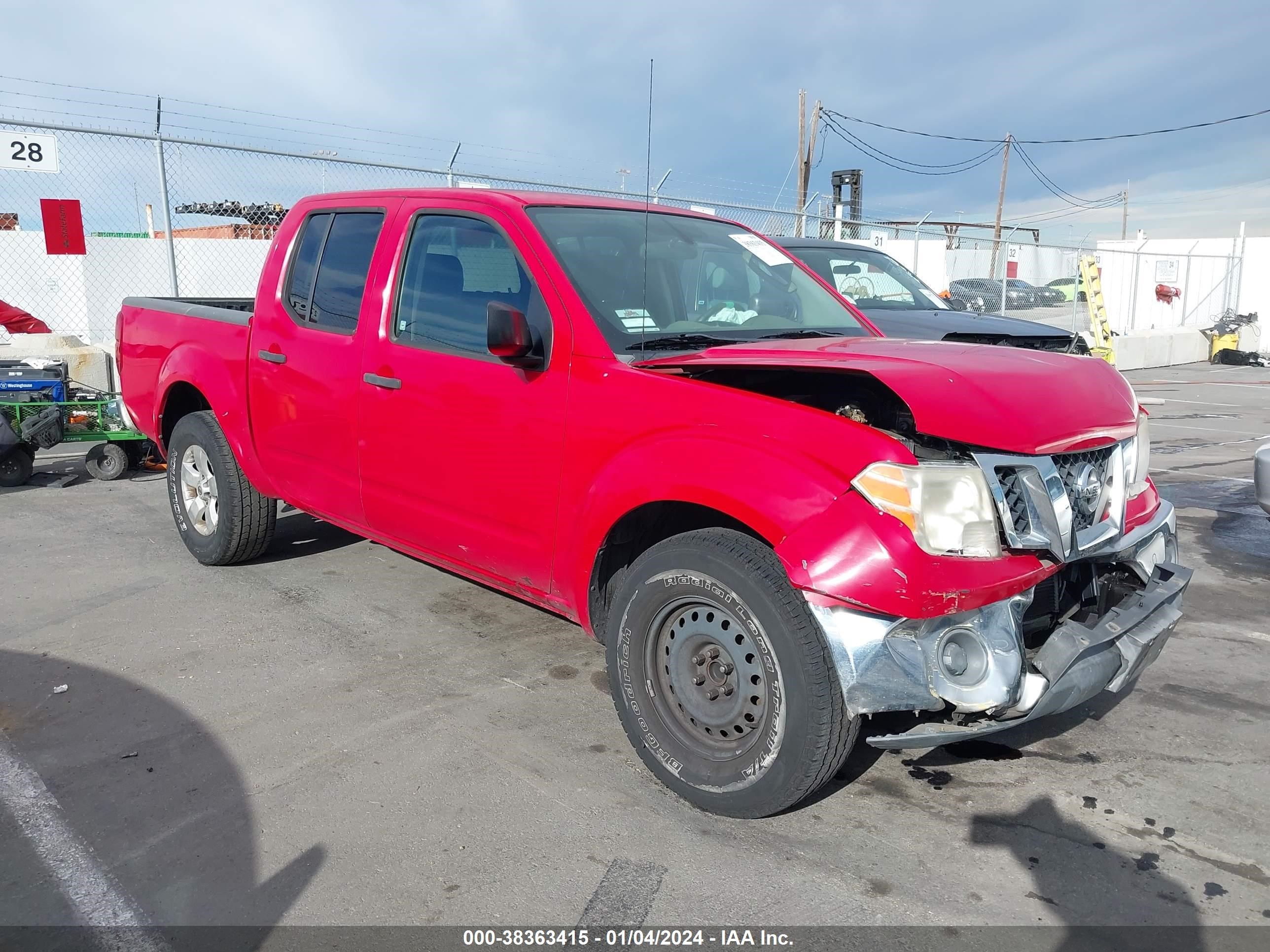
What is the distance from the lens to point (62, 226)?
9.22 m

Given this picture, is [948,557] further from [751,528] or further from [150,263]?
[150,263]

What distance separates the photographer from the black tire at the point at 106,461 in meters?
7.80

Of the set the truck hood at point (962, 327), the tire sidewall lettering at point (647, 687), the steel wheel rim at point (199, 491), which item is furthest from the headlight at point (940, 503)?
the truck hood at point (962, 327)

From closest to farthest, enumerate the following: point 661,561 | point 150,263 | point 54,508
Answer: point 661,561, point 54,508, point 150,263

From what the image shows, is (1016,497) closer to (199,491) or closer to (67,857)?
(67,857)

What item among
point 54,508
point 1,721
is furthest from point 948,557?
point 54,508

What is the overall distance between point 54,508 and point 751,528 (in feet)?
19.9

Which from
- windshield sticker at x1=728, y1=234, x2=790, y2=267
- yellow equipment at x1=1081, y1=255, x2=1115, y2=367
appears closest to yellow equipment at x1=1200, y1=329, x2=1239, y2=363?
yellow equipment at x1=1081, y1=255, x2=1115, y2=367

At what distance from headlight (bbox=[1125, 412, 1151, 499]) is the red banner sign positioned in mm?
9359

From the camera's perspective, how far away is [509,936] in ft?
7.97

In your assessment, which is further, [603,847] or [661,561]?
[661,561]

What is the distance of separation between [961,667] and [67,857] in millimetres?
2584

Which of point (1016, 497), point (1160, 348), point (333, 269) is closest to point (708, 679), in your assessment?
point (1016, 497)

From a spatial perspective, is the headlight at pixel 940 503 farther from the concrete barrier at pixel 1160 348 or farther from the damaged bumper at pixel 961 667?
the concrete barrier at pixel 1160 348
